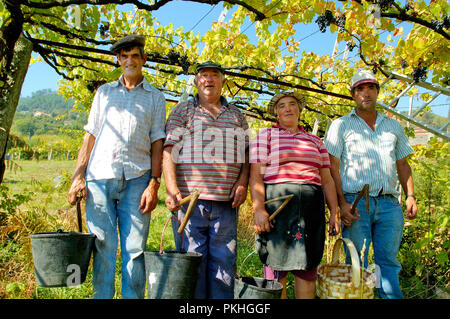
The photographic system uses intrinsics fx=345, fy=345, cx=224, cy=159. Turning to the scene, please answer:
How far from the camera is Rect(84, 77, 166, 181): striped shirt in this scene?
211 cm

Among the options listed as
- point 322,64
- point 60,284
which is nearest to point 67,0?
point 60,284

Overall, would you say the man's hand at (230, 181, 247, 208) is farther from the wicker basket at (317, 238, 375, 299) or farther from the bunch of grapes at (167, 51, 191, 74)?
the bunch of grapes at (167, 51, 191, 74)

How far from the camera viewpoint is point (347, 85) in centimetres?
473

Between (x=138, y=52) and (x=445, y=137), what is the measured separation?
11.2 ft

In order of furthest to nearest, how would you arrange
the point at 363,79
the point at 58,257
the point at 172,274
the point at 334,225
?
the point at 363,79
the point at 334,225
the point at 58,257
the point at 172,274

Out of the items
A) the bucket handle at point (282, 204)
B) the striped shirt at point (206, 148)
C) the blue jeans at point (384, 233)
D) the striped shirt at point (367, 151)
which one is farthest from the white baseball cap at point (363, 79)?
the bucket handle at point (282, 204)

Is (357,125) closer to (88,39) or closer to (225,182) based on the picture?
(225,182)

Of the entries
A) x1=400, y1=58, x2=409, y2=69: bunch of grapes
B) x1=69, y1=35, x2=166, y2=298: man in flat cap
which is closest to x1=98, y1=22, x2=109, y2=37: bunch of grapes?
x1=69, y1=35, x2=166, y2=298: man in flat cap

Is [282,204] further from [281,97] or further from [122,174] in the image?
[122,174]

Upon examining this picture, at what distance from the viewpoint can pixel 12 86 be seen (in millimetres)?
2662

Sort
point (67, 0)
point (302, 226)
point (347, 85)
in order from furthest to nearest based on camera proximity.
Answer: point (347, 85) < point (67, 0) < point (302, 226)

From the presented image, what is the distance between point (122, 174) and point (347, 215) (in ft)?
4.94

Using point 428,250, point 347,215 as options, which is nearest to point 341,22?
point 347,215

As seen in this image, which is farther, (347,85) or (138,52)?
(347,85)
